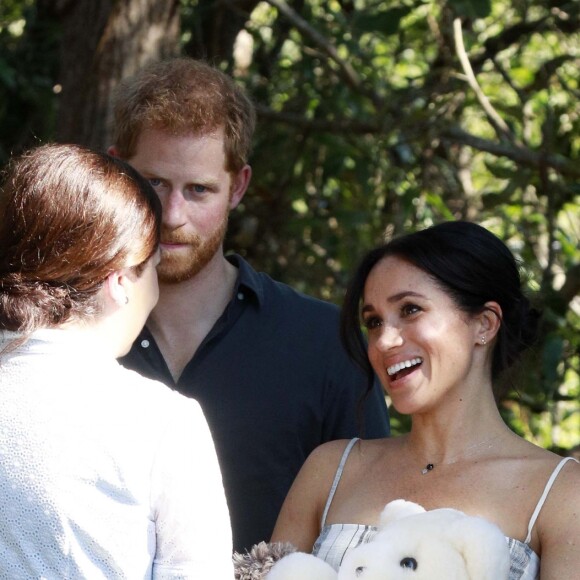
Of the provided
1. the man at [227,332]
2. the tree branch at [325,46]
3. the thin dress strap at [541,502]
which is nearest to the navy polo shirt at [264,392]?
the man at [227,332]

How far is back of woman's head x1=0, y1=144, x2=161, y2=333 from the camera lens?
5.72 feet

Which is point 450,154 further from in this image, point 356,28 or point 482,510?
point 482,510

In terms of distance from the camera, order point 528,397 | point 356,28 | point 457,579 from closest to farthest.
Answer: point 457,579 → point 528,397 → point 356,28

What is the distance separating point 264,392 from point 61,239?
3.70ft

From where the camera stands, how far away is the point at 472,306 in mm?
2387

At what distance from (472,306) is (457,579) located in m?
0.80

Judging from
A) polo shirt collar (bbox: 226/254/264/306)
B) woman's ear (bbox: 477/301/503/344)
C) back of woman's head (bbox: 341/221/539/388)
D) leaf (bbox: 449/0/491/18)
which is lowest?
polo shirt collar (bbox: 226/254/264/306)

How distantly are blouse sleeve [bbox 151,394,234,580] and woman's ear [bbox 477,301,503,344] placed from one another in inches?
34.0

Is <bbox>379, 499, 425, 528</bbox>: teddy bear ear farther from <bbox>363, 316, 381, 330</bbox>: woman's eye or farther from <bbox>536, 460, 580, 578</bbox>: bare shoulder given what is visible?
<bbox>363, 316, 381, 330</bbox>: woman's eye

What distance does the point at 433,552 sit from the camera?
1.73 m

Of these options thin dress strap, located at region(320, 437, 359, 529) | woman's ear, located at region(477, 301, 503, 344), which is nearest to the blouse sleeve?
thin dress strap, located at region(320, 437, 359, 529)

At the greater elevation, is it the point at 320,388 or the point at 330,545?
the point at 320,388

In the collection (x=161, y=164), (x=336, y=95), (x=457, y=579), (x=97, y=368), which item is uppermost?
(x=336, y=95)

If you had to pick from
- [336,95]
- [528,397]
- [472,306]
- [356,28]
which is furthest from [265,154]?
[472,306]
